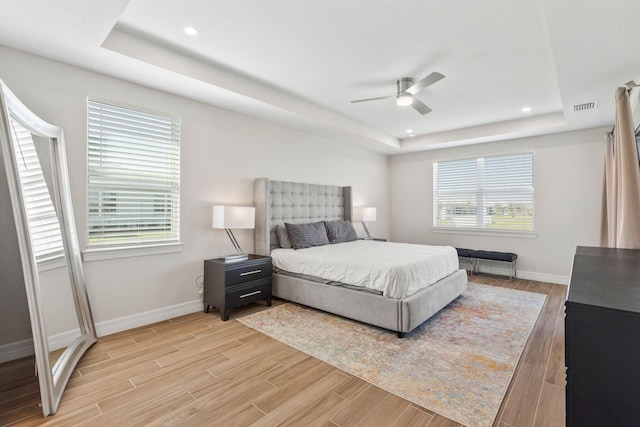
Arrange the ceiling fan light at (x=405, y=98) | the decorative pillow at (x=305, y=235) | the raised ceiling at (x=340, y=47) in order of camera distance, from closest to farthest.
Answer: the raised ceiling at (x=340, y=47) → the ceiling fan light at (x=405, y=98) → the decorative pillow at (x=305, y=235)

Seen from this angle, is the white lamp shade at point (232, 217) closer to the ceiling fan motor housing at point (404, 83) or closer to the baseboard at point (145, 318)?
the baseboard at point (145, 318)

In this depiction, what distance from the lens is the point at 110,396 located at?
2033 millimetres

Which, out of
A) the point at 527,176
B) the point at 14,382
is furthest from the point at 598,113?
the point at 14,382

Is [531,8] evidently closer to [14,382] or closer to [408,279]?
[408,279]

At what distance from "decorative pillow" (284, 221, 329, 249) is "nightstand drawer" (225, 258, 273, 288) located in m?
0.58

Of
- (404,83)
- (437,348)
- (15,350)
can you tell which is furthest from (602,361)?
(15,350)

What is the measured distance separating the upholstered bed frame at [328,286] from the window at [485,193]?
213 centimetres

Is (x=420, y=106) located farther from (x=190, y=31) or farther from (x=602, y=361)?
(x=602, y=361)

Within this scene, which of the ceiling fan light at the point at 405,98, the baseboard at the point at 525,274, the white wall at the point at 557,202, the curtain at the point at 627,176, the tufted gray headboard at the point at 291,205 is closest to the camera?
the curtain at the point at 627,176

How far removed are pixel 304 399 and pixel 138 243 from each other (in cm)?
244

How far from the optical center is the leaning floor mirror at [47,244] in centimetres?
190

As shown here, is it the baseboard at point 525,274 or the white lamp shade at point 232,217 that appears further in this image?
the baseboard at point 525,274

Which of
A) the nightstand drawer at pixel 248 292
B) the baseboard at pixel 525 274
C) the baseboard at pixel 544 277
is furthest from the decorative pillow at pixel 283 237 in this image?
the baseboard at pixel 544 277

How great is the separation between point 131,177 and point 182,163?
0.57 m
